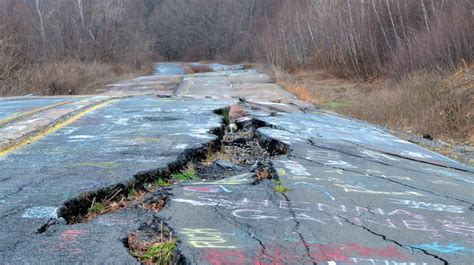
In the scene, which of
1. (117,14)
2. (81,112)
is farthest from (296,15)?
(81,112)

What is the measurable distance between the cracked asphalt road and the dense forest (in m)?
11.0

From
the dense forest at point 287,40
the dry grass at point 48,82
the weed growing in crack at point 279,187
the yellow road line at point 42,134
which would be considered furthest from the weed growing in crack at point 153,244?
the dry grass at point 48,82

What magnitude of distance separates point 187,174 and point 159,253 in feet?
8.17

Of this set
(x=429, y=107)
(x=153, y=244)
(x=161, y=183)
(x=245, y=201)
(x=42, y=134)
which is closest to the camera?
(x=153, y=244)

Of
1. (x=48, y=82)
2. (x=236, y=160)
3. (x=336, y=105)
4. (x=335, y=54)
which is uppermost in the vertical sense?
(x=335, y=54)

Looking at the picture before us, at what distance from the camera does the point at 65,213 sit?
422 centimetres

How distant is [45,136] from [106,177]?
9.46 feet

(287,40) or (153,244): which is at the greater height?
(287,40)

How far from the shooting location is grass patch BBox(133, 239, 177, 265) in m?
3.35

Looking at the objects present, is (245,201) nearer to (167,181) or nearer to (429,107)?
(167,181)

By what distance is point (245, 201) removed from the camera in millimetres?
4723

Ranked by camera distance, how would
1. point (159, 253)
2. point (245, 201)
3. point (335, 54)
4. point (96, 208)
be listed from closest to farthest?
point (159, 253), point (96, 208), point (245, 201), point (335, 54)

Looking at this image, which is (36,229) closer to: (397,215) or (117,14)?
(397,215)

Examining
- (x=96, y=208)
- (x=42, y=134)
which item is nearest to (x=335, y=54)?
(x=42, y=134)
